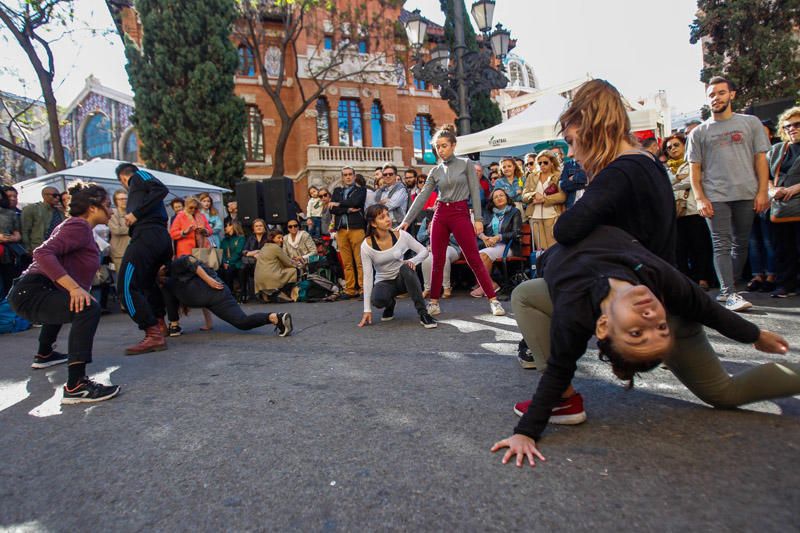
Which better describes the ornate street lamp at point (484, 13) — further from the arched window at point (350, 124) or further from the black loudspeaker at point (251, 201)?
the arched window at point (350, 124)

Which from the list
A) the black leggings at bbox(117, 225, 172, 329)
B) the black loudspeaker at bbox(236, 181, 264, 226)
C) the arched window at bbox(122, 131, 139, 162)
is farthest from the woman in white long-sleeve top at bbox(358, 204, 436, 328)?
the arched window at bbox(122, 131, 139, 162)

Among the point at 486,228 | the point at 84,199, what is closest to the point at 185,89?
the point at 486,228

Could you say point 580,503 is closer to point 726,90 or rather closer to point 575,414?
point 575,414

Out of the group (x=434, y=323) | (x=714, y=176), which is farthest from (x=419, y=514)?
(x=714, y=176)

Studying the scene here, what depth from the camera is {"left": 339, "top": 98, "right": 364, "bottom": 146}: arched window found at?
1089 inches

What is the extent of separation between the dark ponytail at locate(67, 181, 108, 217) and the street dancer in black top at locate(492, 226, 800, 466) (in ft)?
11.5

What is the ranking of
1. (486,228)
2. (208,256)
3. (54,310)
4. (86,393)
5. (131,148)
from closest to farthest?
(86,393) → (54,310) → (486,228) → (208,256) → (131,148)

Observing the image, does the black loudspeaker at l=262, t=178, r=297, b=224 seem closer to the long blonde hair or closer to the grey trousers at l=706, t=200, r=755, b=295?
the grey trousers at l=706, t=200, r=755, b=295

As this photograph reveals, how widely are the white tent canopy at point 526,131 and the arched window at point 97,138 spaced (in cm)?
2396

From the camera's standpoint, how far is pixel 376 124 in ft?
93.6

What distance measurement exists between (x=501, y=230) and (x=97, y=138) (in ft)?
95.6

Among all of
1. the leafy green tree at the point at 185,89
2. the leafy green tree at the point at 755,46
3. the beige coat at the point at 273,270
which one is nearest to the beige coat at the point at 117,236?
the beige coat at the point at 273,270

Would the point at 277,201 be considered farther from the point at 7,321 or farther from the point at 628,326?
the point at 628,326

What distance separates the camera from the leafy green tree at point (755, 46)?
1770 cm
